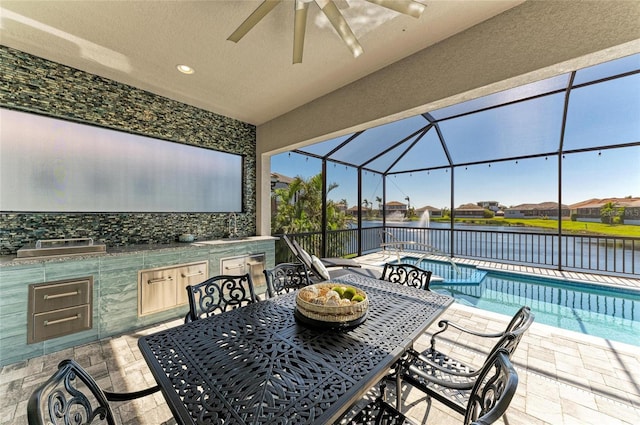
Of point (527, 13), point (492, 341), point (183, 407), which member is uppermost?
point (527, 13)

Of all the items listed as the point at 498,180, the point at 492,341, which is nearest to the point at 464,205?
the point at 498,180

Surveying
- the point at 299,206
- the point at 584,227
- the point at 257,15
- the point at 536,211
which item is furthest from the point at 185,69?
the point at 584,227

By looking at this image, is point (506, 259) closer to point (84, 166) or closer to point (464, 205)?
point (464, 205)

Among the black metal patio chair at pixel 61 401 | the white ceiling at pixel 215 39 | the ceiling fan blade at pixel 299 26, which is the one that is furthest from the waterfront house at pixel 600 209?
the black metal patio chair at pixel 61 401

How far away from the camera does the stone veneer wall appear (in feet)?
8.57

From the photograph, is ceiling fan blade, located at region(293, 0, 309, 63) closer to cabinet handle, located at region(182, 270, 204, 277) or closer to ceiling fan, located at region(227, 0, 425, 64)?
ceiling fan, located at region(227, 0, 425, 64)

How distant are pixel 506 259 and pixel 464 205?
1.82 m

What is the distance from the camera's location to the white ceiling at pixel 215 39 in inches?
80.5

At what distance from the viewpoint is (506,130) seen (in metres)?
5.55

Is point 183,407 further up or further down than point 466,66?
further down

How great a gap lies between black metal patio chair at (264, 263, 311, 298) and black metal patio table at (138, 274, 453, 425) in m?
0.52

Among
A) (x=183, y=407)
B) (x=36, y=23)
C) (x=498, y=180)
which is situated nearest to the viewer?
(x=183, y=407)

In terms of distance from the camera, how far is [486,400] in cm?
99

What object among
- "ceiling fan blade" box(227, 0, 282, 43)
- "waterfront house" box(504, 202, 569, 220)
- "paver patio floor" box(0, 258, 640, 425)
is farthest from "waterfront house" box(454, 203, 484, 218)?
"ceiling fan blade" box(227, 0, 282, 43)
